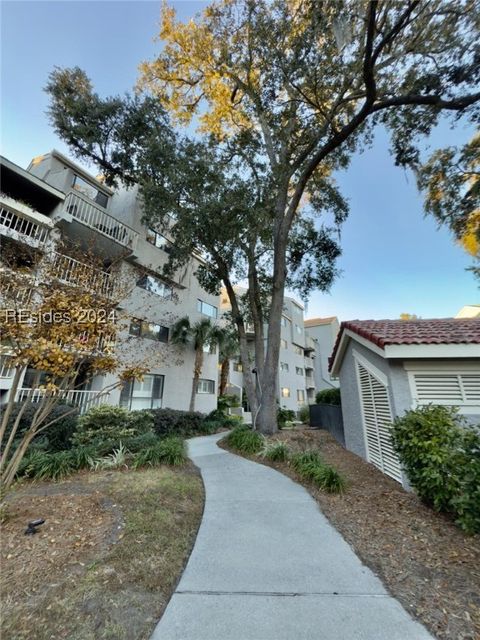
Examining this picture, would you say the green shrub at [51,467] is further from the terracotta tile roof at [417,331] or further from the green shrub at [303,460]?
the terracotta tile roof at [417,331]

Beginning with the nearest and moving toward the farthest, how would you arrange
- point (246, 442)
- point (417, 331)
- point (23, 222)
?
1. point (417, 331)
2. point (246, 442)
3. point (23, 222)

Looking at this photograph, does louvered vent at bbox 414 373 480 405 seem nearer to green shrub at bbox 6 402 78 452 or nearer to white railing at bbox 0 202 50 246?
green shrub at bbox 6 402 78 452

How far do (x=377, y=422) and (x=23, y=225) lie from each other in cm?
1331

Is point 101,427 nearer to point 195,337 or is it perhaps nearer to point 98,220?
point 195,337

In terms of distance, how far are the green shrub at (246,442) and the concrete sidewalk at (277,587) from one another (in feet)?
12.2

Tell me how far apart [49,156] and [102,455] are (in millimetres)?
13264

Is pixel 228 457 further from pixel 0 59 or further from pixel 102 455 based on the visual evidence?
pixel 0 59

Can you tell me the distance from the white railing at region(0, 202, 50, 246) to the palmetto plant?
6.96 meters

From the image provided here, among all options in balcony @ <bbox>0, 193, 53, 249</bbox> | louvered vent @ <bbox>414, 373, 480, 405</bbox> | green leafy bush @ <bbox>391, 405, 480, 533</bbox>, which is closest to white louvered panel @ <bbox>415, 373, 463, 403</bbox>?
louvered vent @ <bbox>414, 373, 480, 405</bbox>

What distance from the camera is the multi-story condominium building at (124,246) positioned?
10.1 meters

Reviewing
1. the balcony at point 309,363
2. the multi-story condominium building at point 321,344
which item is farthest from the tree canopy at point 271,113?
the multi-story condominium building at point 321,344

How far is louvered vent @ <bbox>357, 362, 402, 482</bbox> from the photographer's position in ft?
20.6

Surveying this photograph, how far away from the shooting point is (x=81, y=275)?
5.12 metres

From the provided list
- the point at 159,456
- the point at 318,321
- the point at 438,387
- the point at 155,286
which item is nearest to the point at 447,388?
the point at 438,387
